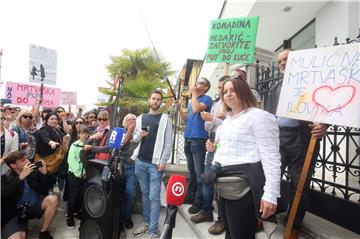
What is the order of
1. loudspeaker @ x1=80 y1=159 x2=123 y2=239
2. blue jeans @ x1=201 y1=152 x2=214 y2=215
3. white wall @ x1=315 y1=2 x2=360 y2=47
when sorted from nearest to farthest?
loudspeaker @ x1=80 y1=159 x2=123 y2=239 → blue jeans @ x1=201 y1=152 x2=214 y2=215 → white wall @ x1=315 y1=2 x2=360 y2=47

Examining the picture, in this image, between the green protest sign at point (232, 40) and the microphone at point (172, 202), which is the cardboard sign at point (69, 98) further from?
the microphone at point (172, 202)

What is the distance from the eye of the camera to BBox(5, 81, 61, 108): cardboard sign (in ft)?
27.3

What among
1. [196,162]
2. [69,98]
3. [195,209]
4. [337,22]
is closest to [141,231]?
[195,209]

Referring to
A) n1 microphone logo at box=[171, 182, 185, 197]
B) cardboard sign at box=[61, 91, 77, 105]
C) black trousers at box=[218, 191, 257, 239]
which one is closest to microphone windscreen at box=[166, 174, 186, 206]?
n1 microphone logo at box=[171, 182, 185, 197]

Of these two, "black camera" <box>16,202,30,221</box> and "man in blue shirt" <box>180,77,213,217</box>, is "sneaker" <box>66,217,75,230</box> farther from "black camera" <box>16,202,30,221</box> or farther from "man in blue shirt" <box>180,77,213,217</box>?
"man in blue shirt" <box>180,77,213,217</box>

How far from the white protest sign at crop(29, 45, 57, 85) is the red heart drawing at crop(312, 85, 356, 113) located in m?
5.94

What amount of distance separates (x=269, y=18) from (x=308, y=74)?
19.2ft

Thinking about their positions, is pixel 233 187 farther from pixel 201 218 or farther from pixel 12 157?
pixel 12 157

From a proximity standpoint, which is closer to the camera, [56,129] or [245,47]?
[245,47]

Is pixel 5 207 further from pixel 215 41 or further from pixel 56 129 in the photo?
pixel 215 41

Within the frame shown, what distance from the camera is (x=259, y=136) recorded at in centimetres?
200

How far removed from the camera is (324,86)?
2623 mm

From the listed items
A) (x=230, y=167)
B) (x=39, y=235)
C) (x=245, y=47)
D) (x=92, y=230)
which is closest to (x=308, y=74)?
(x=230, y=167)

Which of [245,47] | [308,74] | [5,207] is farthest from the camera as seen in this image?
[245,47]
